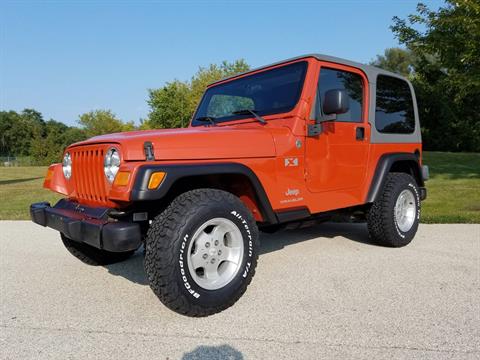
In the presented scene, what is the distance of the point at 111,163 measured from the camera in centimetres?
278

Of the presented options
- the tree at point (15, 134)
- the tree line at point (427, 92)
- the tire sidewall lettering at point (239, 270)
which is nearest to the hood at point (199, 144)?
the tire sidewall lettering at point (239, 270)

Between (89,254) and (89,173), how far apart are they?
1.25 meters

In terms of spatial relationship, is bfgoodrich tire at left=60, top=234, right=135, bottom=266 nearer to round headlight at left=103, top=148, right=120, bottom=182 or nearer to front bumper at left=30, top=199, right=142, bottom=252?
front bumper at left=30, top=199, right=142, bottom=252

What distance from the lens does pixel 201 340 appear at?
2500mm

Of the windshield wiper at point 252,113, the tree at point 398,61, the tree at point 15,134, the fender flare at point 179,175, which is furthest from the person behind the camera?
the tree at point 15,134

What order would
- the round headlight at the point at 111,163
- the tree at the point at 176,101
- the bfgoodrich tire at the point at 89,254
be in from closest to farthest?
the round headlight at the point at 111,163 → the bfgoodrich tire at the point at 89,254 → the tree at the point at 176,101

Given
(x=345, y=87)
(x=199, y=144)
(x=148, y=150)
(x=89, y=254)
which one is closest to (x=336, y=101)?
(x=345, y=87)

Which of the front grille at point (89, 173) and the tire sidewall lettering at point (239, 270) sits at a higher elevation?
the front grille at point (89, 173)

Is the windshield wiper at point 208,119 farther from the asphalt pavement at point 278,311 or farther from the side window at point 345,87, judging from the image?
the asphalt pavement at point 278,311

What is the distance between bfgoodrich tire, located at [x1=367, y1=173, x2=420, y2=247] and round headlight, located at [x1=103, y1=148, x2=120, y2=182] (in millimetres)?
2967

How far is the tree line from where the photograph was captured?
10.1m

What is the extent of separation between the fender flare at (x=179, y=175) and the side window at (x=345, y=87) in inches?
39.9

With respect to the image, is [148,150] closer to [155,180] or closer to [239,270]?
[155,180]

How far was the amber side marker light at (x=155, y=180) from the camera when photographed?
8.30ft
